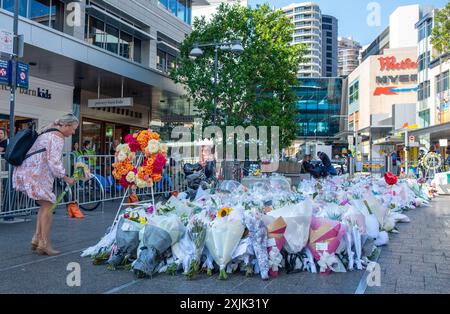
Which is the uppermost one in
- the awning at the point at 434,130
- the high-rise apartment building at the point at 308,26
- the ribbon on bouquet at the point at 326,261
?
the high-rise apartment building at the point at 308,26

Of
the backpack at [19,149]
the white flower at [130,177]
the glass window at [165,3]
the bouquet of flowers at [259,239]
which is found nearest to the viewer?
the bouquet of flowers at [259,239]

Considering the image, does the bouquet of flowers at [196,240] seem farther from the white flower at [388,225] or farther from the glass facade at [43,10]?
the glass facade at [43,10]

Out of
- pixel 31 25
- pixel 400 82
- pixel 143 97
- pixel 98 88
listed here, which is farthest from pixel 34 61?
pixel 400 82

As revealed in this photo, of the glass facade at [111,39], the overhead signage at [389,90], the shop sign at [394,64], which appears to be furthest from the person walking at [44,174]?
the shop sign at [394,64]

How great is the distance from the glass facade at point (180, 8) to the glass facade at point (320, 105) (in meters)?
72.1

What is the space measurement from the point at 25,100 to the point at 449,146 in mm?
35985

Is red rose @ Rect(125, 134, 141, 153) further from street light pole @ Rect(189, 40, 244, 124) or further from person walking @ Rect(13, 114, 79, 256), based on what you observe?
street light pole @ Rect(189, 40, 244, 124)

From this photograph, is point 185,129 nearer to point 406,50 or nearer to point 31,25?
point 31,25

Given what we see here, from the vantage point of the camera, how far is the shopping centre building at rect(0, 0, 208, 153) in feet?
47.6

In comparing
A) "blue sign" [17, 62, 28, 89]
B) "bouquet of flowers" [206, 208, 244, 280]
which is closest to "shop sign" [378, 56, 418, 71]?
"blue sign" [17, 62, 28, 89]

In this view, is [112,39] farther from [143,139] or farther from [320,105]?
[320,105]

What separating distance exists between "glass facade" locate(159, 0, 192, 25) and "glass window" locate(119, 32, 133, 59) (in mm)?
3509

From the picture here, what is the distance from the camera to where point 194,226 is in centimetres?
505

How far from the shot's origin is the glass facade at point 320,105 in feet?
315
